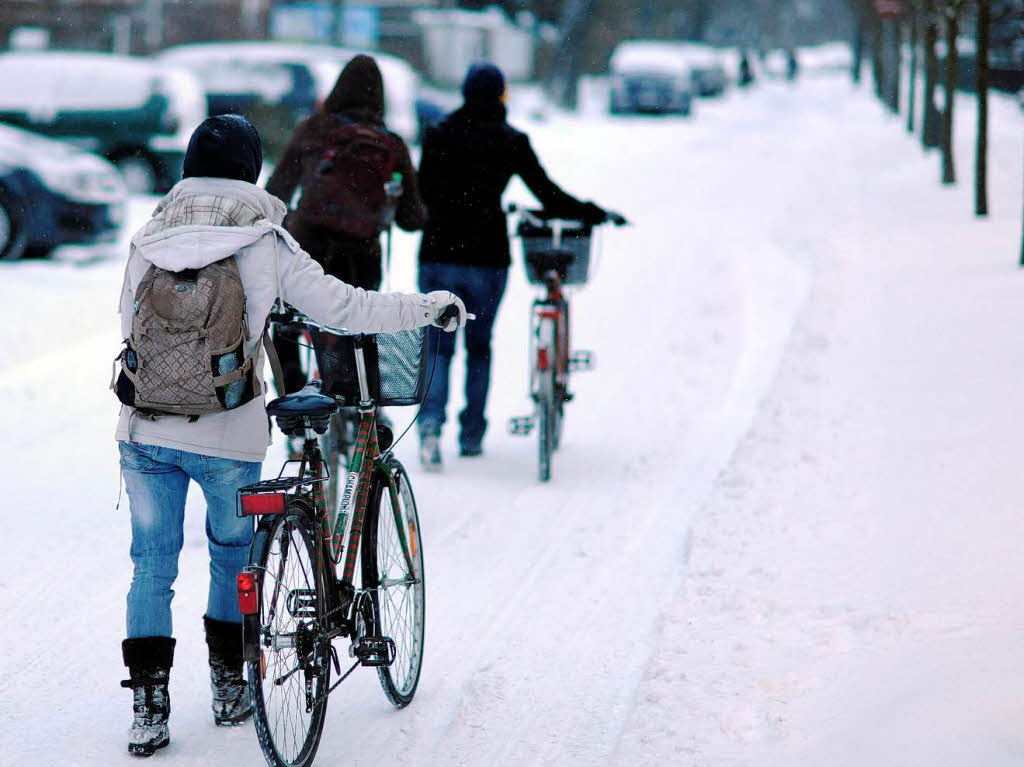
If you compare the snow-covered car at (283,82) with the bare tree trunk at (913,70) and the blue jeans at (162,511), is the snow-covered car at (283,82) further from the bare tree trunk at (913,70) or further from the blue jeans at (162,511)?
the blue jeans at (162,511)

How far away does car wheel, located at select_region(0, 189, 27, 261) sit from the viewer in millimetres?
13828

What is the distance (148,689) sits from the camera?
3979mm

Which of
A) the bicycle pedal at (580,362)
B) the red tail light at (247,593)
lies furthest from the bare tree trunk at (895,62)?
the red tail light at (247,593)

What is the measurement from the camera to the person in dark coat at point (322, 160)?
6.46m

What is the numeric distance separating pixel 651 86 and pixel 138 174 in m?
21.8

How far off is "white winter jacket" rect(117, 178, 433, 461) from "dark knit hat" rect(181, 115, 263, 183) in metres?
0.03

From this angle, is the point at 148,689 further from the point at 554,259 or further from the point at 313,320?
the point at 554,259

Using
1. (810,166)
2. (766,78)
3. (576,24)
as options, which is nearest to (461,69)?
(576,24)

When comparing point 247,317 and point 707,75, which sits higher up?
point 707,75

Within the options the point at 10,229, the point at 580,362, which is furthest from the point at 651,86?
the point at 580,362

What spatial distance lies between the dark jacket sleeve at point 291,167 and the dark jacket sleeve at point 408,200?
0.45 m

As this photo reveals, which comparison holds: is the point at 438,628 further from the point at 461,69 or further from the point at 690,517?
the point at 461,69

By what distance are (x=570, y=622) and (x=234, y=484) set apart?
6.23 ft

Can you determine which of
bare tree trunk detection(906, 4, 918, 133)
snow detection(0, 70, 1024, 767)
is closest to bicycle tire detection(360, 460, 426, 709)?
snow detection(0, 70, 1024, 767)
